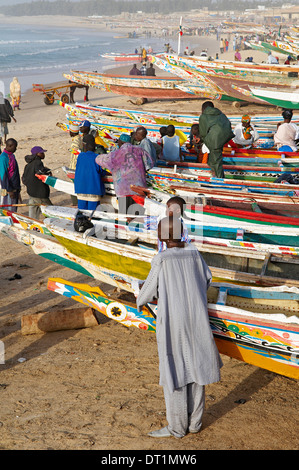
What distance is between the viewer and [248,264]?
19.5 feet

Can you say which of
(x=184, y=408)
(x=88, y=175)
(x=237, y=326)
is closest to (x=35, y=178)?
(x=88, y=175)

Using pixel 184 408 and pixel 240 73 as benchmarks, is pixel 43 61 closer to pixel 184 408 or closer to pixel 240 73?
pixel 240 73

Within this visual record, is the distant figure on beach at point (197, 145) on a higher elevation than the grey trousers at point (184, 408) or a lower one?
higher

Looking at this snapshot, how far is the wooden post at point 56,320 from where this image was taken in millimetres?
5801

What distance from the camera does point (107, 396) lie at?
4652mm

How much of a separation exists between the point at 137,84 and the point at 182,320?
54.0ft

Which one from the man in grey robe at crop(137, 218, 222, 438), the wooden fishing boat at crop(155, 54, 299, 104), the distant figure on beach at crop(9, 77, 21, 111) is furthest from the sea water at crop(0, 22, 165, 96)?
the man in grey robe at crop(137, 218, 222, 438)

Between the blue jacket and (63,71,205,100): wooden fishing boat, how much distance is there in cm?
1207

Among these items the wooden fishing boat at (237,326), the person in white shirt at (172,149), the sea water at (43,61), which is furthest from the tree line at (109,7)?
the wooden fishing boat at (237,326)

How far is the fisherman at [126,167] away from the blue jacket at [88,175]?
9.2 inches

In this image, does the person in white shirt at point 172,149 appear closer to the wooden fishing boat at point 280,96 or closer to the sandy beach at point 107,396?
the sandy beach at point 107,396

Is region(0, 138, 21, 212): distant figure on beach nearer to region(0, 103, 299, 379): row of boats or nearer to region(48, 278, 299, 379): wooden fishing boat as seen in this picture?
region(0, 103, 299, 379): row of boats
